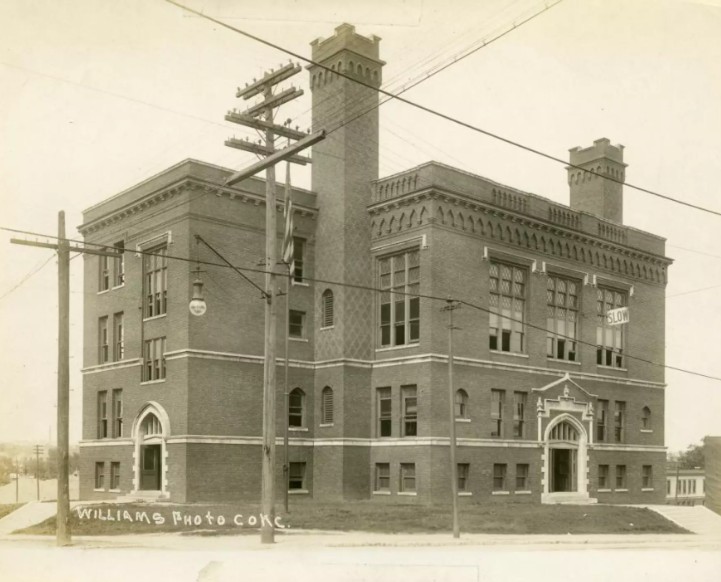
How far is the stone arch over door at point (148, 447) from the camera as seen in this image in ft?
116

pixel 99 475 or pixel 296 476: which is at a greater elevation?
pixel 296 476

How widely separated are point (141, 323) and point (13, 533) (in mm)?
13564

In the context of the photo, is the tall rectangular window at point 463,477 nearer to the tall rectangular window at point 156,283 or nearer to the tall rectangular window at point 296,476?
the tall rectangular window at point 296,476

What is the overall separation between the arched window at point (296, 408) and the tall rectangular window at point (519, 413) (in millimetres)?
8785

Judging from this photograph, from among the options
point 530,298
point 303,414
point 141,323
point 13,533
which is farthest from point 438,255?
point 13,533

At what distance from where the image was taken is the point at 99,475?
126ft

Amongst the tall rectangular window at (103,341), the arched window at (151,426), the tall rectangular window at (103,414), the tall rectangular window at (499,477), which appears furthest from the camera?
the tall rectangular window at (103,341)

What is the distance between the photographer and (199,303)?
23.1 m

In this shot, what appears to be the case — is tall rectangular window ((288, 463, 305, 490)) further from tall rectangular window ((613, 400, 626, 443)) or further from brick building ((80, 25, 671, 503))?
tall rectangular window ((613, 400, 626, 443))

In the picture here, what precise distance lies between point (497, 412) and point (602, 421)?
291 inches

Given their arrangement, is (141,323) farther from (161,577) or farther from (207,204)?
(161,577)

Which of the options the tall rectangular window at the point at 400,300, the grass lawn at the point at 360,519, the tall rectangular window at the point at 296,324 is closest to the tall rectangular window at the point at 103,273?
the tall rectangular window at the point at 296,324

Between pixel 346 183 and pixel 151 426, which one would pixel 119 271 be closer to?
pixel 151 426

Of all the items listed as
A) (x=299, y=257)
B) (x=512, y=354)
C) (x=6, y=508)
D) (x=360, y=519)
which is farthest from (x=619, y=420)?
(x=6, y=508)
